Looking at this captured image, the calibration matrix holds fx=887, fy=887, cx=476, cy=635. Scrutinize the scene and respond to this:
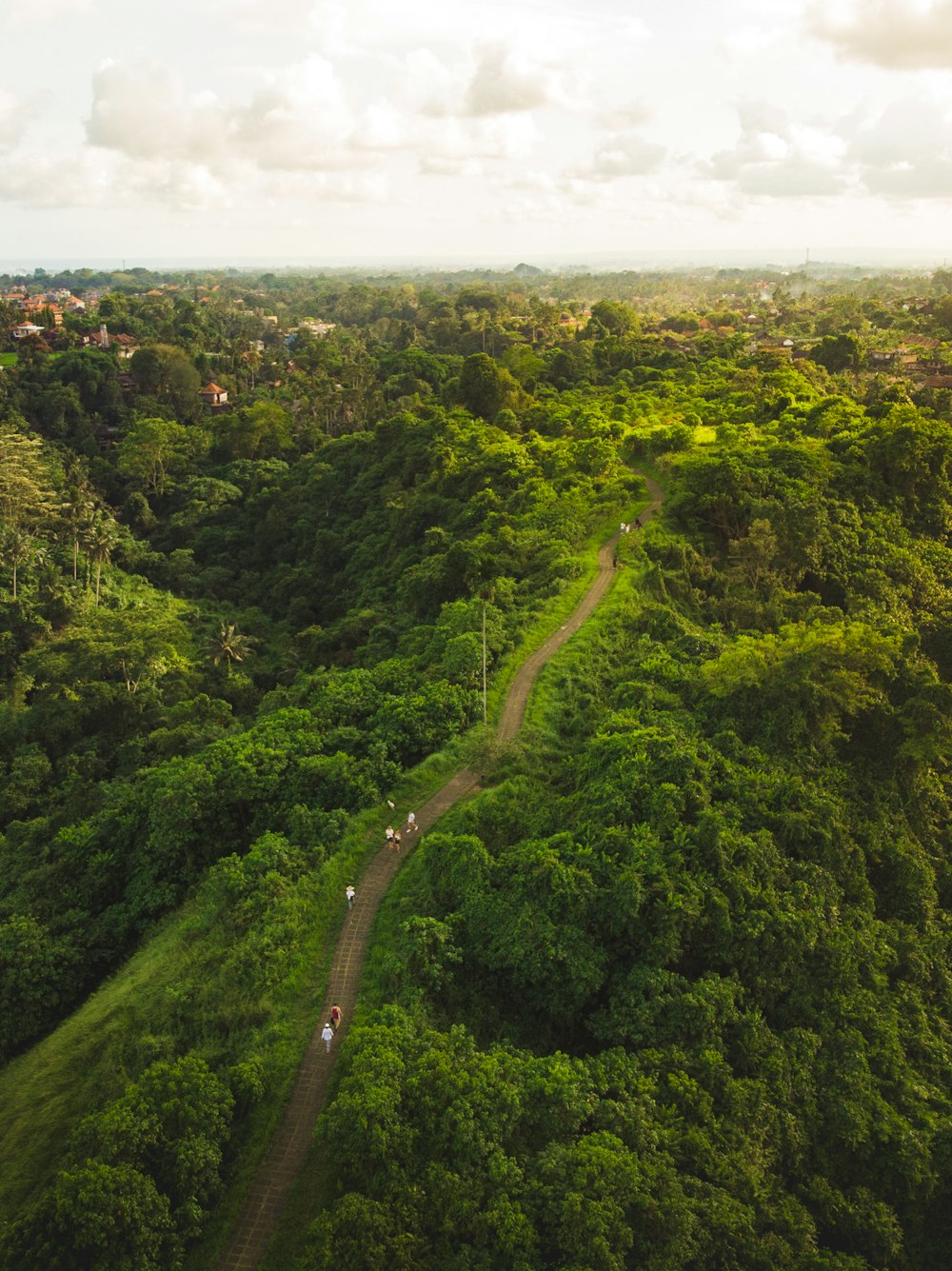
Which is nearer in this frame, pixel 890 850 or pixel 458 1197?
pixel 458 1197

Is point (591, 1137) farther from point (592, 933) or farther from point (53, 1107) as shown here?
point (53, 1107)

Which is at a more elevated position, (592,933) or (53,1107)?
(592,933)

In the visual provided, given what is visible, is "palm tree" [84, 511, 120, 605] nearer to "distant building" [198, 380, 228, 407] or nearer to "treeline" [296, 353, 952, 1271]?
"treeline" [296, 353, 952, 1271]

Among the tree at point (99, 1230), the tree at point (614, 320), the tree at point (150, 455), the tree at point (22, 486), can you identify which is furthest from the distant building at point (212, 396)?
the tree at point (99, 1230)

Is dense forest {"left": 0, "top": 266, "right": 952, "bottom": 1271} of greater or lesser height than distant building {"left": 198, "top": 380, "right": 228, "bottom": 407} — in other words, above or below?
below

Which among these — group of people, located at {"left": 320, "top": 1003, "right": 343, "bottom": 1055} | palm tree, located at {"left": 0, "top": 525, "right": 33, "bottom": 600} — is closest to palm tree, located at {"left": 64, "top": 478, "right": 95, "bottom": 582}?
palm tree, located at {"left": 0, "top": 525, "right": 33, "bottom": 600}

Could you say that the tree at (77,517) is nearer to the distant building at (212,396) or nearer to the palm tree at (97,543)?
the palm tree at (97,543)

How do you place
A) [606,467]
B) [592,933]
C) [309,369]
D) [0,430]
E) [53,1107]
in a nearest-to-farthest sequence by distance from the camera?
[53,1107], [592,933], [606,467], [0,430], [309,369]

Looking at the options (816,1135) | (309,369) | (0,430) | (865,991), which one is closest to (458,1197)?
(816,1135)
